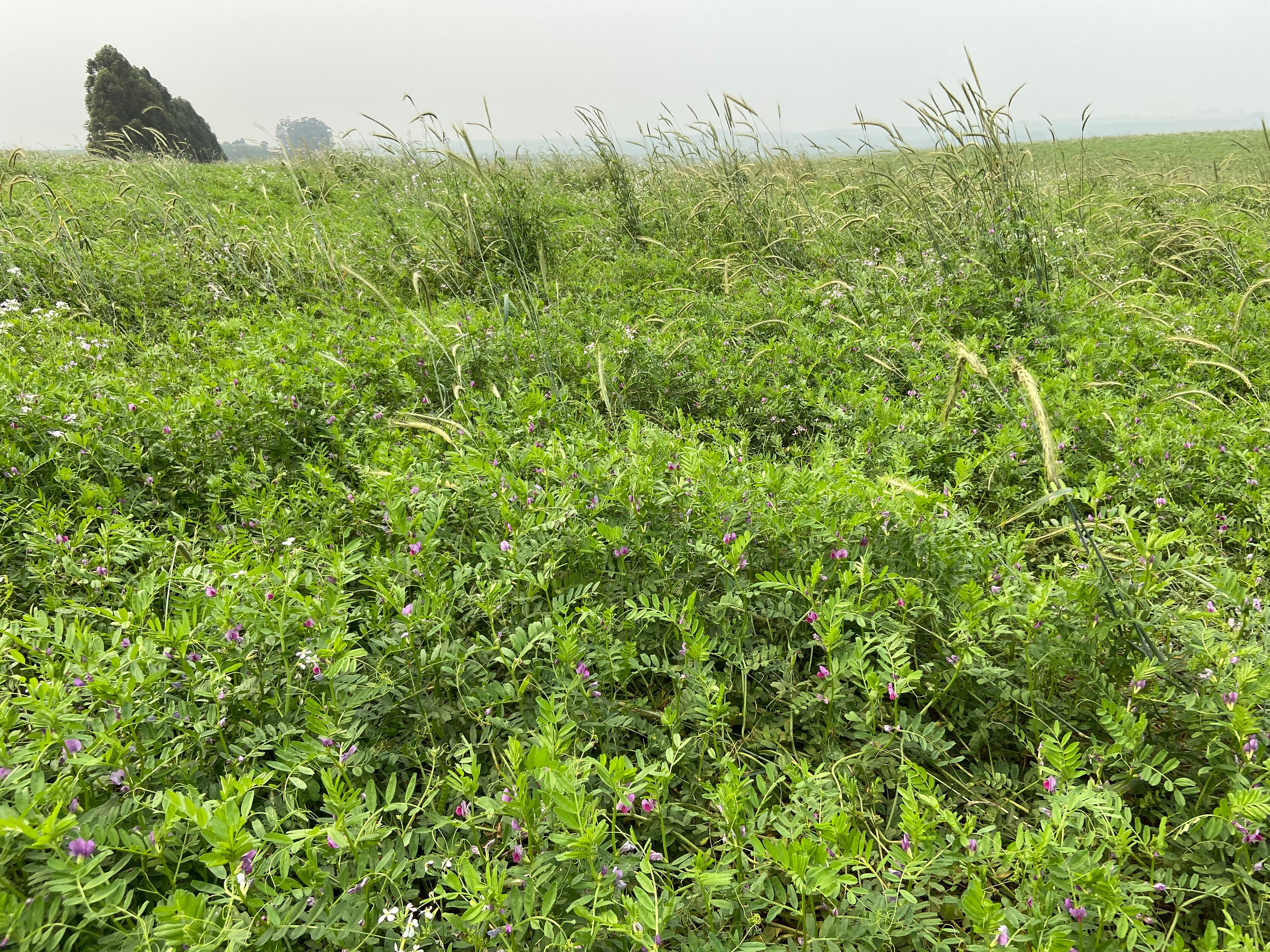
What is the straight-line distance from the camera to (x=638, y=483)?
7.06 ft

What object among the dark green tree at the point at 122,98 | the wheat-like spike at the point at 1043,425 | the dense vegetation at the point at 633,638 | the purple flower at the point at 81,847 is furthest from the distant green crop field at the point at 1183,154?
the dark green tree at the point at 122,98

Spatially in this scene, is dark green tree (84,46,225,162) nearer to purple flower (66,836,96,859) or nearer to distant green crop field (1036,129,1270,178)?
distant green crop field (1036,129,1270,178)

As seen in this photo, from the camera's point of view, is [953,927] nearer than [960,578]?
Yes

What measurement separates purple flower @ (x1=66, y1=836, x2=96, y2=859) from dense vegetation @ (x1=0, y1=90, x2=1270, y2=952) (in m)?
0.03

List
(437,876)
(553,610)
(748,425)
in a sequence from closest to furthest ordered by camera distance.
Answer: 1. (437,876)
2. (553,610)
3. (748,425)

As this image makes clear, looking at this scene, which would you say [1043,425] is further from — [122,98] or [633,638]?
[122,98]

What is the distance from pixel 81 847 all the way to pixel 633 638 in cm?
125

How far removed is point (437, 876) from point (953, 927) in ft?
3.58

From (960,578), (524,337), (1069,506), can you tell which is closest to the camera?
(1069,506)

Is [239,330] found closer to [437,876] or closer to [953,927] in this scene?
[437,876]

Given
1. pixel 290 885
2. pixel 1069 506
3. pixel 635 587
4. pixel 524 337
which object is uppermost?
pixel 524 337

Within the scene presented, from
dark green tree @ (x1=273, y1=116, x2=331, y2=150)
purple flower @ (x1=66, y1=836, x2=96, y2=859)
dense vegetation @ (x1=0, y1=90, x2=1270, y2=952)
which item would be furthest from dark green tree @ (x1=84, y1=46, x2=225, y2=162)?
purple flower @ (x1=66, y1=836, x2=96, y2=859)

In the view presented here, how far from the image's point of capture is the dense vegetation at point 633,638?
47.0 inches

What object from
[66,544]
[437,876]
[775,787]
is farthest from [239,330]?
[775,787]
